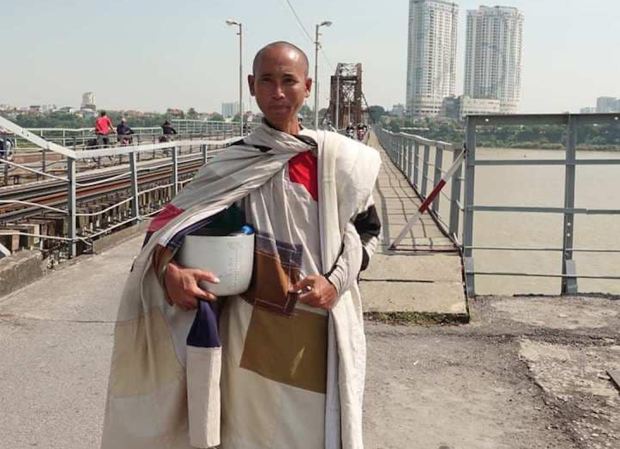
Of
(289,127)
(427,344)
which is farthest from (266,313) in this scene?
(427,344)

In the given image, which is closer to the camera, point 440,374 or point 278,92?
point 278,92

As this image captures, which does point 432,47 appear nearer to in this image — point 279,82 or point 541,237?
point 541,237

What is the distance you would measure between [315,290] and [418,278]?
431 cm

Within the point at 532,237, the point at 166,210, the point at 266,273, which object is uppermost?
the point at 166,210

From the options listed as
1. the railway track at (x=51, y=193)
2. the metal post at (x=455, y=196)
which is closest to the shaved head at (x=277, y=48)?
the metal post at (x=455, y=196)

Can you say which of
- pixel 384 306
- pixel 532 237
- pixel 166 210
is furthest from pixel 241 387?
pixel 532 237

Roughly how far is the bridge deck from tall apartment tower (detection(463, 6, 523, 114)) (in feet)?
302

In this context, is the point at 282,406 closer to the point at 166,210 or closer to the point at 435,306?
the point at 166,210

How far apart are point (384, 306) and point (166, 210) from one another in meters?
3.58

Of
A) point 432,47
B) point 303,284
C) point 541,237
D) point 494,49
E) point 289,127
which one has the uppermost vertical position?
point 432,47

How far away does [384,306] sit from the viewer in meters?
5.46

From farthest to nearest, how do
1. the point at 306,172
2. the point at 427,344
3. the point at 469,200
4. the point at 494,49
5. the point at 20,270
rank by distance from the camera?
the point at 494,49, the point at 469,200, the point at 20,270, the point at 427,344, the point at 306,172

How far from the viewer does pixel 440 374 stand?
4.30 m

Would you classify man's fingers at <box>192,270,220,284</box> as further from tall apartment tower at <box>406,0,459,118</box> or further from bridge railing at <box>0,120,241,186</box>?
tall apartment tower at <box>406,0,459,118</box>
